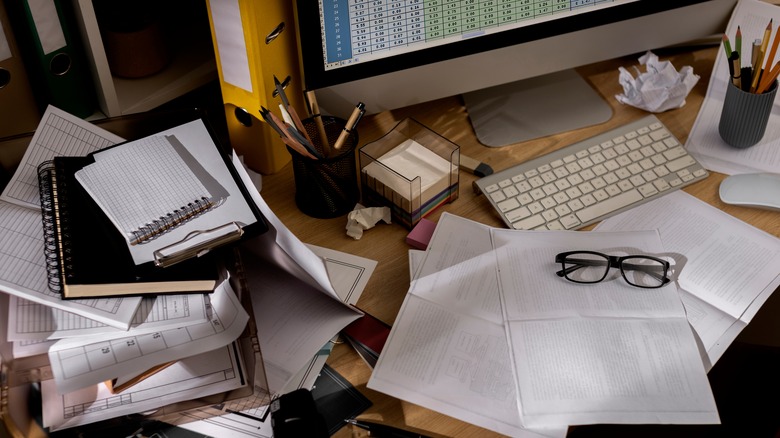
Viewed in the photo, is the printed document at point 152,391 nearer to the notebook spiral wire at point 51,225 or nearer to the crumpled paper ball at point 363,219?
the notebook spiral wire at point 51,225

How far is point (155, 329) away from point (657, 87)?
0.90 meters

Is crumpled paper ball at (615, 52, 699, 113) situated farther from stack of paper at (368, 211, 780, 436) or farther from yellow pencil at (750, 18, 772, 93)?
stack of paper at (368, 211, 780, 436)

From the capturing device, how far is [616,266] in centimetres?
99

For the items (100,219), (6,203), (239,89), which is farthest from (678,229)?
(6,203)

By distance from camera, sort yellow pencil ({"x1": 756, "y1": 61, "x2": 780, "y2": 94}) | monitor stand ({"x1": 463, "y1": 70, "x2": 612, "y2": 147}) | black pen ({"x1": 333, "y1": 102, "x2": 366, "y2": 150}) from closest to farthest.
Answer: black pen ({"x1": 333, "y1": 102, "x2": 366, "y2": 150})
yellow pencil ({"x1": 756, "y1": 61, "x2": 780, "y2": 94})
monitor stand ({"x1": 463, "y1": 70, "x2": 612, "y2": 147})

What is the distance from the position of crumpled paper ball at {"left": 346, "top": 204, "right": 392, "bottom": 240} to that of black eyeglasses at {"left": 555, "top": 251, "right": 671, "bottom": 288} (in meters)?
0.26

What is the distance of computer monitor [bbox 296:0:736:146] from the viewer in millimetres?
1039

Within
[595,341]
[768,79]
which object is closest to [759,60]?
[768,79]

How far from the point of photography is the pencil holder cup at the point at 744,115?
45.0 inches

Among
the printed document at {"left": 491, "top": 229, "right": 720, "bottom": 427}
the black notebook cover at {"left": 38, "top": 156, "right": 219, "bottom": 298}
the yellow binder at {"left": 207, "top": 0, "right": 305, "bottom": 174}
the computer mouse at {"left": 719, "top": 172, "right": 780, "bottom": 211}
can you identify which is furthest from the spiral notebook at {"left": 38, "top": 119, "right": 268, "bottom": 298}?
the computer mouse at {"left": 719, "top": 172, "right": 780, "bottom": 211}

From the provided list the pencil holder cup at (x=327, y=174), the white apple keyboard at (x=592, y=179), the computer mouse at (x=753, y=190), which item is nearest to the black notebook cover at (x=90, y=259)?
the pencil holder cup at (x=327, y=174)

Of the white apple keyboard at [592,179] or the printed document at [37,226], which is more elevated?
the printed document at [37,226]

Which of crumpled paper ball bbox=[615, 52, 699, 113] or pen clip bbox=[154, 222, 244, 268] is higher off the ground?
pen clip bbox=[154, 222, 244, 268]

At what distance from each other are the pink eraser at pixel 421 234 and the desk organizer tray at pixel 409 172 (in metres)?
0.01
